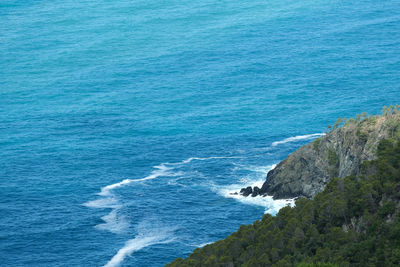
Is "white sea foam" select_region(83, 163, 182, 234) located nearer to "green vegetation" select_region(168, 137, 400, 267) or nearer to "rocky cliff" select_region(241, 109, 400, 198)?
"rocky cliff" select_region(241, 109, 400, 198)

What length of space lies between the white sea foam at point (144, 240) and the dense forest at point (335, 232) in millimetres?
36485

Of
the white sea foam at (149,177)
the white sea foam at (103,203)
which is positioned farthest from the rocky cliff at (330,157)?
the white sea foam at (103,203)

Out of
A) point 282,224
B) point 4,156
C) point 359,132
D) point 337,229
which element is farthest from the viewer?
point 4,156

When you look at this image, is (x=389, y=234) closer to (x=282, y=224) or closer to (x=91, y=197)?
(x=282, y=224)

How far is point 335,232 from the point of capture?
96188mm

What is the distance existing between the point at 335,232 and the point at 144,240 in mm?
62558

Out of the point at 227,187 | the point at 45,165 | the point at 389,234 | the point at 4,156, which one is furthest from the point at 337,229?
the point at 4,156

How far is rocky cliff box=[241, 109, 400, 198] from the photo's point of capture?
13725cm

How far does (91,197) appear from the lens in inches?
6831

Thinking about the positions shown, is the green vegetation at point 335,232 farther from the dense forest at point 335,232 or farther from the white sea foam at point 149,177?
the white sea foam at point 149,177

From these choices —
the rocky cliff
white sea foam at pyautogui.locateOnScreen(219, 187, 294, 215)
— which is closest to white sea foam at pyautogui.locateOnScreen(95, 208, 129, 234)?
white sea foam at pyautogui.locateOnScreen(219, 187, 294, 215)

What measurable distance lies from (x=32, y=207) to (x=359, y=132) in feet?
245

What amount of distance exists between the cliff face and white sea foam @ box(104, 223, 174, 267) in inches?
1005

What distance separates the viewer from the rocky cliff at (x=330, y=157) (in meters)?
137
